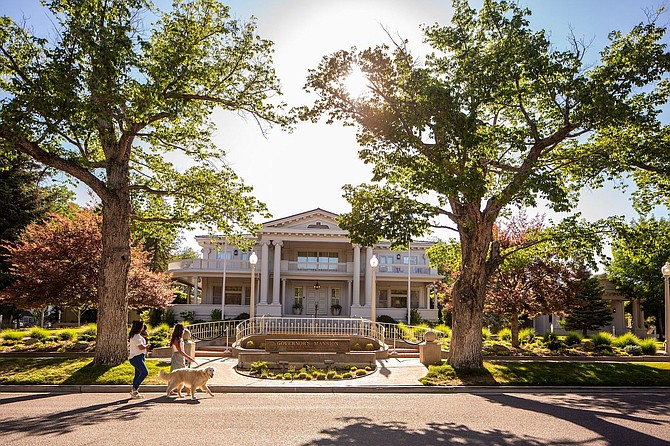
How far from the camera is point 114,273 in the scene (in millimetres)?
15688

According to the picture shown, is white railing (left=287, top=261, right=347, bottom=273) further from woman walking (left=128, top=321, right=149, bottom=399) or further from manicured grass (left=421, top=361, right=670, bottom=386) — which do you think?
woman walking (left=128, top=321, right=149, bottom=399)

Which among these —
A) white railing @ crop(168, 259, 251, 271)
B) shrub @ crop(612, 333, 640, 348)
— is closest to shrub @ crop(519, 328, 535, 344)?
shrub @ crop(612, 333, 640, 348)

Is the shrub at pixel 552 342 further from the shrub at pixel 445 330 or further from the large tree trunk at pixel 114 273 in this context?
the large tree trunk at pixel 114 273

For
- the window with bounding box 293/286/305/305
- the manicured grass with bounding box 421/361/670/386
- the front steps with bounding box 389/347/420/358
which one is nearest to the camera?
the manicured grass with bounding box 421/361/670/386

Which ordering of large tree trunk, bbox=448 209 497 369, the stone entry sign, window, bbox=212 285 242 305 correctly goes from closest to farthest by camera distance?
large tree trunk, bbox=448 209 497 369, the stone entry sign, window, bbox=212 285 242 305

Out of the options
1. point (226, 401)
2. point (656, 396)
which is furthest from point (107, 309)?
point (656, 396)

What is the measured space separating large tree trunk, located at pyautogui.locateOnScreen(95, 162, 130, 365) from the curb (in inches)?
85.7

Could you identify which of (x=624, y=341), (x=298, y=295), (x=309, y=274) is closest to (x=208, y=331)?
(x=309, y=274)

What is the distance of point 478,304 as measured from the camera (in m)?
16.3

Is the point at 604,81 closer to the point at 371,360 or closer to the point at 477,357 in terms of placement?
the point at 477,357

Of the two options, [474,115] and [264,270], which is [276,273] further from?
[474,115]

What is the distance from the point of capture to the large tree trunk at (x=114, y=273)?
15.4 meters

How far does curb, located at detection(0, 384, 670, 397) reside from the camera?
13102 mm

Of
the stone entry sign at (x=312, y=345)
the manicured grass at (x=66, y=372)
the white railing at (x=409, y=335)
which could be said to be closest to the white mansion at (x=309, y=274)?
the white railing at (x=409, y=335)
